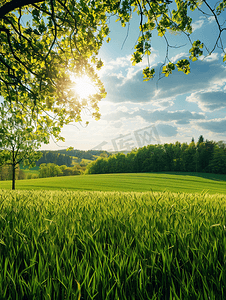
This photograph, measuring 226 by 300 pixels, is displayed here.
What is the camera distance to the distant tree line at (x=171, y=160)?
70562mm

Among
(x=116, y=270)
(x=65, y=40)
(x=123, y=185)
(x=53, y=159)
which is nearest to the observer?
(x=116, y=270)

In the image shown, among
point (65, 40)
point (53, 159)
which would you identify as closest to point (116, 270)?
point (65, 40)

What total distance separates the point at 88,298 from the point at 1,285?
0.60 meters

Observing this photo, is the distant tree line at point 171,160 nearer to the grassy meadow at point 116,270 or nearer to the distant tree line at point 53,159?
the distant tree line at point 53,159


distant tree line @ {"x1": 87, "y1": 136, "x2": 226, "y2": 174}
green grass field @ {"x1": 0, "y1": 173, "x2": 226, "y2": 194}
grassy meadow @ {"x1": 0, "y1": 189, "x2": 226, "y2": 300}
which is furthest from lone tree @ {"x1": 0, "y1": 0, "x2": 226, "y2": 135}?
distant tree line @ {"x1": 87, "y1": 136, "x2": 226, "y2": 174}

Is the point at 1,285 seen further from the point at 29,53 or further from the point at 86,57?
the point at 86,57

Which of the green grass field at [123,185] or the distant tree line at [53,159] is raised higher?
the distant tree line at [53,159]

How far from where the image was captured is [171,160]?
3078 inches

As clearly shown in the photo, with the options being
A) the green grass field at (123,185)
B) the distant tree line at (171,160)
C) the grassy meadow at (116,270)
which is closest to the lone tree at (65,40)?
the grassy meadow at (116,270)

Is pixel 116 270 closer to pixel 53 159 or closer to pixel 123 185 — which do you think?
pixel 123 185

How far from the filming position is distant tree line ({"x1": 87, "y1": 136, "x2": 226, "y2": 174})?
2778 inches

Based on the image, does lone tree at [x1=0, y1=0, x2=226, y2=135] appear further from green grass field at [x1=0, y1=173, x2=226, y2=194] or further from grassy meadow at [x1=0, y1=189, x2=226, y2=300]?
green grass field at [x1=0, y1=173, x2=226, y2=194]

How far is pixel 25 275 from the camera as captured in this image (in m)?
1.22

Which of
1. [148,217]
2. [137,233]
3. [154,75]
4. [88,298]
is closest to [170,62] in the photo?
[154,75]
